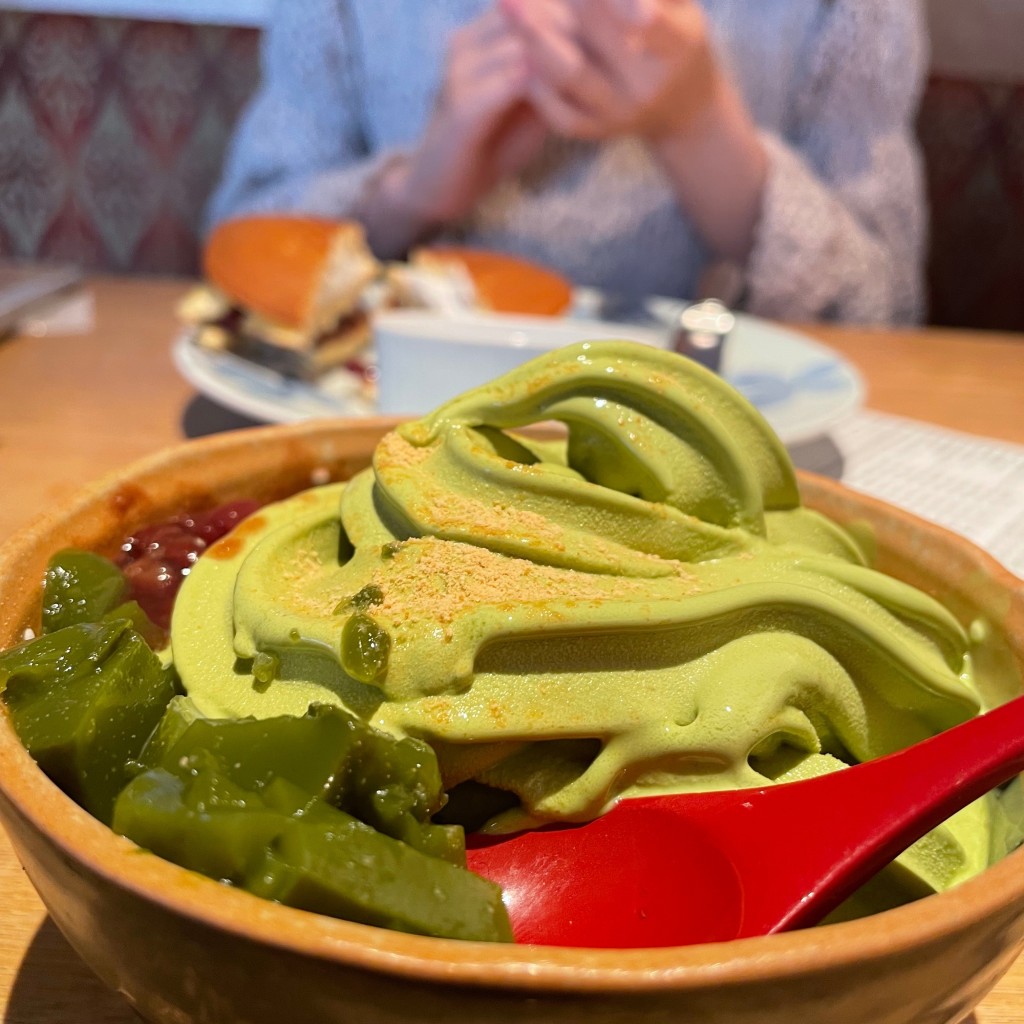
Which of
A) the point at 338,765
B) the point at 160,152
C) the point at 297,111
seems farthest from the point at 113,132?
the point at 338,765

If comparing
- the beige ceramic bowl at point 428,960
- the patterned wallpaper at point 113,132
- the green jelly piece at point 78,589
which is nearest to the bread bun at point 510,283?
the green jelly piece at point 78,589

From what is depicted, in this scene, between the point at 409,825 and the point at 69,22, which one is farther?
the point at 69,22

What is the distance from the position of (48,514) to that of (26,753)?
36 centimetres

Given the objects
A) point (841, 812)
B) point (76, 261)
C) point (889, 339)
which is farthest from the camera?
point (76, 261)

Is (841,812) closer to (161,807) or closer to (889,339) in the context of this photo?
(161,807)

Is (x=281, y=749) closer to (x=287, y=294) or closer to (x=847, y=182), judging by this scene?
(x=287, y=294)

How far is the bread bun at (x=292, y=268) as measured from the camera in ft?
7.44

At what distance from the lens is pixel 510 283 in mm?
2523

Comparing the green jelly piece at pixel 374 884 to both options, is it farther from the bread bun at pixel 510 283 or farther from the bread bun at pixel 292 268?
the bread bun at pixel 510 283

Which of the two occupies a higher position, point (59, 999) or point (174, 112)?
point (174, 112)

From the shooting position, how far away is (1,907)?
2.70 ft

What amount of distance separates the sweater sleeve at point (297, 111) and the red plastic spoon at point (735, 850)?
9.42ft

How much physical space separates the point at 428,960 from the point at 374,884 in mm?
89

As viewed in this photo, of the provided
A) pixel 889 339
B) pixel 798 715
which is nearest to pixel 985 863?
pixel 798 715
